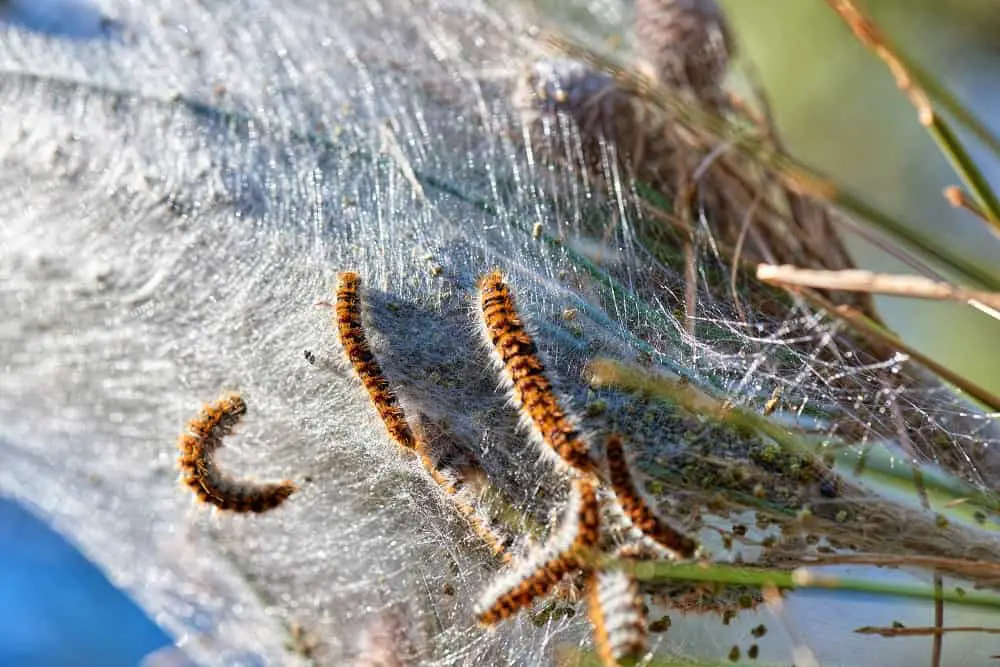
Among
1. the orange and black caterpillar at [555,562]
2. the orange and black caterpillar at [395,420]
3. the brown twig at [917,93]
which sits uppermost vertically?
the brown twig at [917,93]

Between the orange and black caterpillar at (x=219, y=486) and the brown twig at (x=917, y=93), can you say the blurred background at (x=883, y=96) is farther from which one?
the orange and black caterpillar at (x=219, y=486)

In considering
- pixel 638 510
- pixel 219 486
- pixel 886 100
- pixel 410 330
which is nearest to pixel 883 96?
pixel 886 100

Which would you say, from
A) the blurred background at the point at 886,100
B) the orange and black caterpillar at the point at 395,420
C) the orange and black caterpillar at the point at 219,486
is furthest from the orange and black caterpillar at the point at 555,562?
the blurred background at the point at 886,100

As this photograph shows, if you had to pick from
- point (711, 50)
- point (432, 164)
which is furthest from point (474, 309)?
point (711, 50)

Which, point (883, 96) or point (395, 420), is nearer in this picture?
point (395, 420)

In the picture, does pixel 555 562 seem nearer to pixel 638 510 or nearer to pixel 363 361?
pixel 638 510

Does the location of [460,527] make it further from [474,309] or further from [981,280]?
[981,280]
